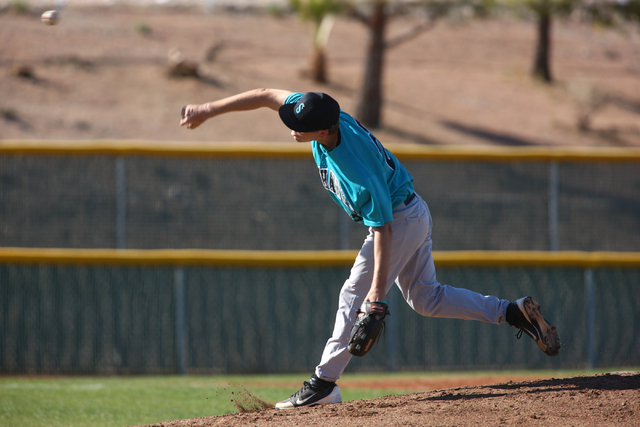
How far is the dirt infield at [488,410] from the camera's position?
132 inches

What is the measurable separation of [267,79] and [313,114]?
1767cm

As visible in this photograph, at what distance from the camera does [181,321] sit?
7.66m

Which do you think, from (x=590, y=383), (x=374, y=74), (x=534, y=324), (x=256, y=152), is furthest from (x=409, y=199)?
(x=374, y=74)

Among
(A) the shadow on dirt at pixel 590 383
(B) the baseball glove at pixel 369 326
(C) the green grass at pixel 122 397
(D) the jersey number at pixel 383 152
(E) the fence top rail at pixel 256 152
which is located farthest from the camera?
(E) the fence top rail at pixel 256 152

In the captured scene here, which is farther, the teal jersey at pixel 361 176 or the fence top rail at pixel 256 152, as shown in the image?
the fence top rail at pixel 256 152

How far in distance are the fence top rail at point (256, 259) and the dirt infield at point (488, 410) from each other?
3834 millimetres

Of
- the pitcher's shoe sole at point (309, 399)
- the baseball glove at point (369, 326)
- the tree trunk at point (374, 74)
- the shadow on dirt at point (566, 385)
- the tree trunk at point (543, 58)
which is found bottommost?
the pitcher's shoe sole at point (309, 399)

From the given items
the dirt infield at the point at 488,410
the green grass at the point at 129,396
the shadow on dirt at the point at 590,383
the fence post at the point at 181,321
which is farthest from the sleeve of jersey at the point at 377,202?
the fence post at the point at 181,321

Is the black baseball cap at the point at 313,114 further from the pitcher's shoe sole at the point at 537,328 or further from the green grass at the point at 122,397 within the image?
the green grass at the point at 122,397

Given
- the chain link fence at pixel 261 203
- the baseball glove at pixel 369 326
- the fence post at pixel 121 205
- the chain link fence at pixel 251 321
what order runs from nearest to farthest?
1. the baseball glove at pixel 369 326
2. the chain link fence at pixel 251 321
3. the fence post at pixel 121 205
4. the chain link fence at pixel 261 203

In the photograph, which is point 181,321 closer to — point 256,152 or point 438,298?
point 256,152

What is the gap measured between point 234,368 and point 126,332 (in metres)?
1.38

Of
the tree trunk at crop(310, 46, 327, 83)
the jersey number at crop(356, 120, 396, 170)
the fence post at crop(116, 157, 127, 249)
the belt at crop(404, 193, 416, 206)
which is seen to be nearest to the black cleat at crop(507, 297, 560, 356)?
the belt at crop(404, 193, 416, 206)

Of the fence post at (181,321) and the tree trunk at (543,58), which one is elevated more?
the tree trunk at (543,58)
